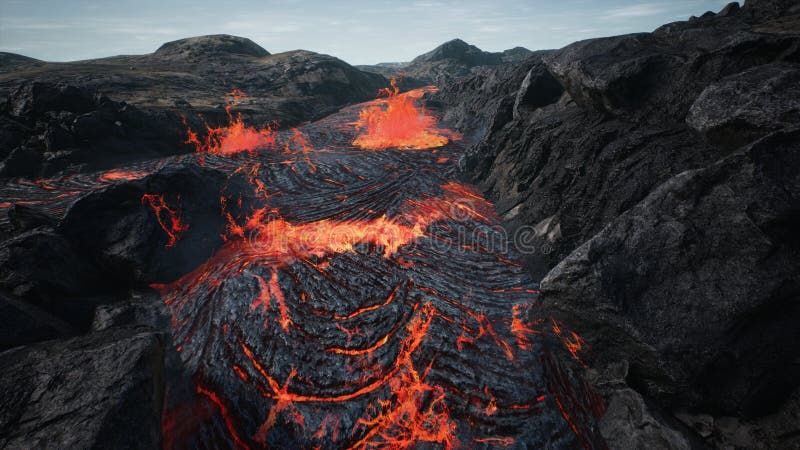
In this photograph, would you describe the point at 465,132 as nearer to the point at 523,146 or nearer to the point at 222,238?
the point at 523,146

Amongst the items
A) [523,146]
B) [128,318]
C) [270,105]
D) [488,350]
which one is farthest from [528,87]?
[270,105]

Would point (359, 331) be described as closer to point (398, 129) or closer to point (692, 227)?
point (692, 227)

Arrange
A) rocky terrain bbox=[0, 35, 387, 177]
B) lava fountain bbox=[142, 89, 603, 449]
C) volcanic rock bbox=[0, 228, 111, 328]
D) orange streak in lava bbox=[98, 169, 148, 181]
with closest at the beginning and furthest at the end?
lava fountain bbox=[142, 89, 603, 449] → volcanic rock bbox=[0, 228, 111, 328] → orange streak in lava bbox=[98, 169, 148, 181] → rocky terrain bbox=[0, 35, 387, 177]

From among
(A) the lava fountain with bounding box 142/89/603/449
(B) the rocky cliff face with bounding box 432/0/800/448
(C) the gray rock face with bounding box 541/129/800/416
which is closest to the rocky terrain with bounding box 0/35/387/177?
(A) the lava fountain with bounding box 142/89/603/449

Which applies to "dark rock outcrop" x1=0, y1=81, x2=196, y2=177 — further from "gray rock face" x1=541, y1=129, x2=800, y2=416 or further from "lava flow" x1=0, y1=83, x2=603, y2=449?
Result: "gray rock face" x1=541, y1=129, x2=800, y2=416

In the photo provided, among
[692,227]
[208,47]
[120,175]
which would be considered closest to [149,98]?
[120,175]

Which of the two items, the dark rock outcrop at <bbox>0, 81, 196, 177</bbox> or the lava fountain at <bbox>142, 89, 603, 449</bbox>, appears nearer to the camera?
the lava fountain at <bbox>142, 89, 603, 449</bbox>
